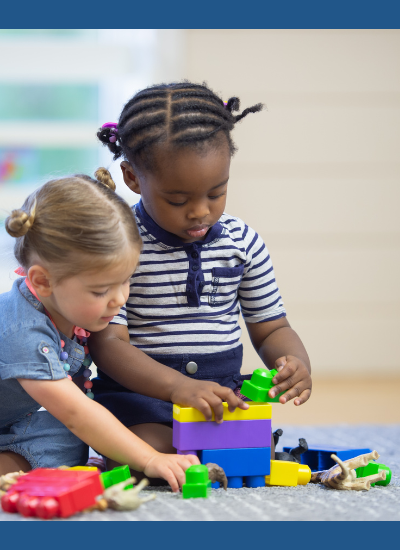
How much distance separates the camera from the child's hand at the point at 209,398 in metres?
0.91

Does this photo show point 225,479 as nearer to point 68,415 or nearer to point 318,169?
point 68,415

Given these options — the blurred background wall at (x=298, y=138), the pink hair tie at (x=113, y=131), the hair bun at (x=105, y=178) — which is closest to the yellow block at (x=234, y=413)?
the hair bun at (x=105, y=178)

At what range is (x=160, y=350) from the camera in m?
1.09

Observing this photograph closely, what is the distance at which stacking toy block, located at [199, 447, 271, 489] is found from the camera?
Answer: 0.93m

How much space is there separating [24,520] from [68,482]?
0.20 feet

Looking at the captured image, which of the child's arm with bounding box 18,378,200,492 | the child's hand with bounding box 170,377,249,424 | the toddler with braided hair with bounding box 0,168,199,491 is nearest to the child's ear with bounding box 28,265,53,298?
the toddler with braided hair with bounding box 0,168,199,491

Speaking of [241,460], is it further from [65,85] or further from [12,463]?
[65,85]

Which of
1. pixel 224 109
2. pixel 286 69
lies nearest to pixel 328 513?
pixel 224 109

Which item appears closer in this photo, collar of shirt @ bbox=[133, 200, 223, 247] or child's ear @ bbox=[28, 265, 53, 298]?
child's ear @ bbox=[28, 265, 53, 298]

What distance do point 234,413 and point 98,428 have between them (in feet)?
0.62

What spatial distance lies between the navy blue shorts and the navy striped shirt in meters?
0.01

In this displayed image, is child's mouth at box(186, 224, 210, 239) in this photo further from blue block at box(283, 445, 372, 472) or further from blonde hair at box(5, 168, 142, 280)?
blue block at box(283, 445, 372, 472)

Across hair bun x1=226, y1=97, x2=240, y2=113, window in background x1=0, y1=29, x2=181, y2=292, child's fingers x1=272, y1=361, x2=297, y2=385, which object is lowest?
child's fingers x1=272, y1=361, x2=297, y2=385

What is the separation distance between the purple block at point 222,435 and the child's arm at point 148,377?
0.07ft
